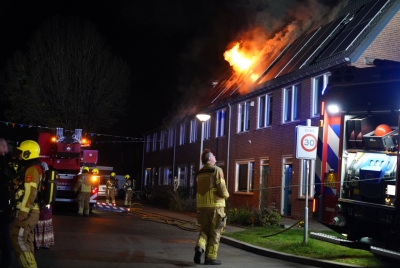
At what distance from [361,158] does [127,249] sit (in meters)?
5.05

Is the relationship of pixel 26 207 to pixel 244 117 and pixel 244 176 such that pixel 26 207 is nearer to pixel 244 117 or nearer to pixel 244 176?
pixel 244 176

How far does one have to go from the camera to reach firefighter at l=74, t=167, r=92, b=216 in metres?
20.3

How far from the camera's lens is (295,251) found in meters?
10.7

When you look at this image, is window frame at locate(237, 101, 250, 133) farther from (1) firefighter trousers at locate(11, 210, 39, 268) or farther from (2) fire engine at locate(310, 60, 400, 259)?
(1) firefighter trousers at locate(11, 210, 39, 268)

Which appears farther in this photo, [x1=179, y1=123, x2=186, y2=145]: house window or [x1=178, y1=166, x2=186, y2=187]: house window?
[x1=179, y1=123, x2=186, y2=145]: house window

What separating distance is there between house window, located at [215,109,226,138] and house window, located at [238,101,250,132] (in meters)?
2.13

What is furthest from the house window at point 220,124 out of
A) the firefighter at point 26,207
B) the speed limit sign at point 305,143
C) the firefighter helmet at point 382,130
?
the firefighter at point 26,207

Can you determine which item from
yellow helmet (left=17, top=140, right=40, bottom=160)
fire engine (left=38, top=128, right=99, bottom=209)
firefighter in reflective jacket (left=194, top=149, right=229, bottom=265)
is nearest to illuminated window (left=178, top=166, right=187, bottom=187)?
fire engine (left=38, top=128, right=99, bottom=209)

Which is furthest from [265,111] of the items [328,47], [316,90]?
[328,47]

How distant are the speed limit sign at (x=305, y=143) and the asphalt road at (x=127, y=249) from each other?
2.18 m

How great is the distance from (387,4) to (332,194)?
12.3 meters

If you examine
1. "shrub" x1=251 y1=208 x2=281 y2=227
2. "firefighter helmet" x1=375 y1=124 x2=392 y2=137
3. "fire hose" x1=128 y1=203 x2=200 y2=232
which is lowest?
"fire hose" x1=128 y1=203 x2=200 y2=232

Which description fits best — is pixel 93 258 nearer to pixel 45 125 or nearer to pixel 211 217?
pixel 211 217

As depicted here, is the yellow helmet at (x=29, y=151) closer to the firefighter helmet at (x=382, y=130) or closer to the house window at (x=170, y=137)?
the firefighter helmet at (x=382, y=130)
